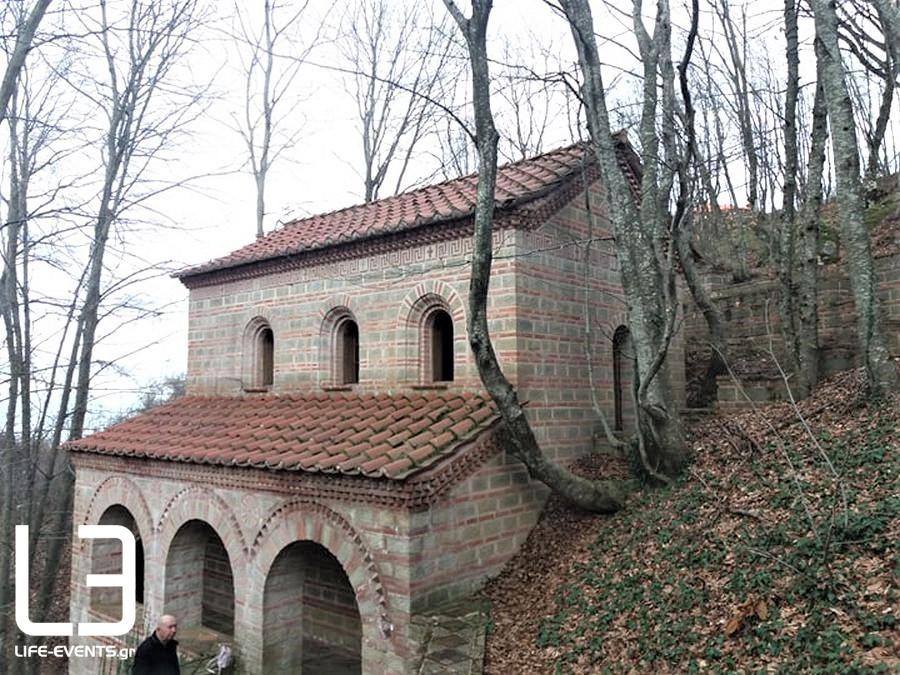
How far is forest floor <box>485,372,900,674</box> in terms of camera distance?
4621 millimetres

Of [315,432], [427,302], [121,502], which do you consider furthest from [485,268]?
[121,502]

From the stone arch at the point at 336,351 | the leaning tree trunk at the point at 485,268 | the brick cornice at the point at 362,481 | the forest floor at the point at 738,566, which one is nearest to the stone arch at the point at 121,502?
the brick cornice at the point at 362,481

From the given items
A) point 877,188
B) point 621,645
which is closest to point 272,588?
point 621,645

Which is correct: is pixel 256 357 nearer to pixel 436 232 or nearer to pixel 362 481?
pixel 436 232

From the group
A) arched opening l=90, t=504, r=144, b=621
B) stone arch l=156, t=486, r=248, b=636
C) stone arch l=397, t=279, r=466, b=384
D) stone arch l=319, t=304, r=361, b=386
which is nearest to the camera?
stone arch l=156, t=486, r=248, b=636

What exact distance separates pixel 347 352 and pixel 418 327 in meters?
1.76

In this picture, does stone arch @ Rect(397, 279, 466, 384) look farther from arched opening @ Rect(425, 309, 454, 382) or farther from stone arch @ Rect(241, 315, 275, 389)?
stone arch @ Rect(241, 315, 275, 389)

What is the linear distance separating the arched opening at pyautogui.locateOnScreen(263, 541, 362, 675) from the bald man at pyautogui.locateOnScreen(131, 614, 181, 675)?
1593 millimetres

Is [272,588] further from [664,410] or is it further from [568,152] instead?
[568,152]

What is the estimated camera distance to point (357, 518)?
7121 millimetres

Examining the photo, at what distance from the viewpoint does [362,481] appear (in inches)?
277

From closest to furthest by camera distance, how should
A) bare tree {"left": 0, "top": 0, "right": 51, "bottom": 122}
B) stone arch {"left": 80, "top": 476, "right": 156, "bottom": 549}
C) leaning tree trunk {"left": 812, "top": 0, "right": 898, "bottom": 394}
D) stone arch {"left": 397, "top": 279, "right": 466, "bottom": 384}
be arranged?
→ bare tree {"left": 0, "top": 0, "right": 51, "bottom": 122}, leaning tree trunk {"left": 812, "top": 0, "right": 898, "bottom": 394}, stone arch {"left": 397, "top": 279, "right": 466, "bottom": 384}, stone arch {"left": 80, "top": 476, "right": 156, "bottom": 549}

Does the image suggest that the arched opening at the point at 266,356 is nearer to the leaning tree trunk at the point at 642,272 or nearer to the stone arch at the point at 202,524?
the stone arch at the point at 202,524

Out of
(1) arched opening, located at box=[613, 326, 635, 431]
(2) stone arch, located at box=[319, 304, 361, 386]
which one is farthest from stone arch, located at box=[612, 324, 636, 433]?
(2) stone arch, located at box=[319, 304, 361, 386]
